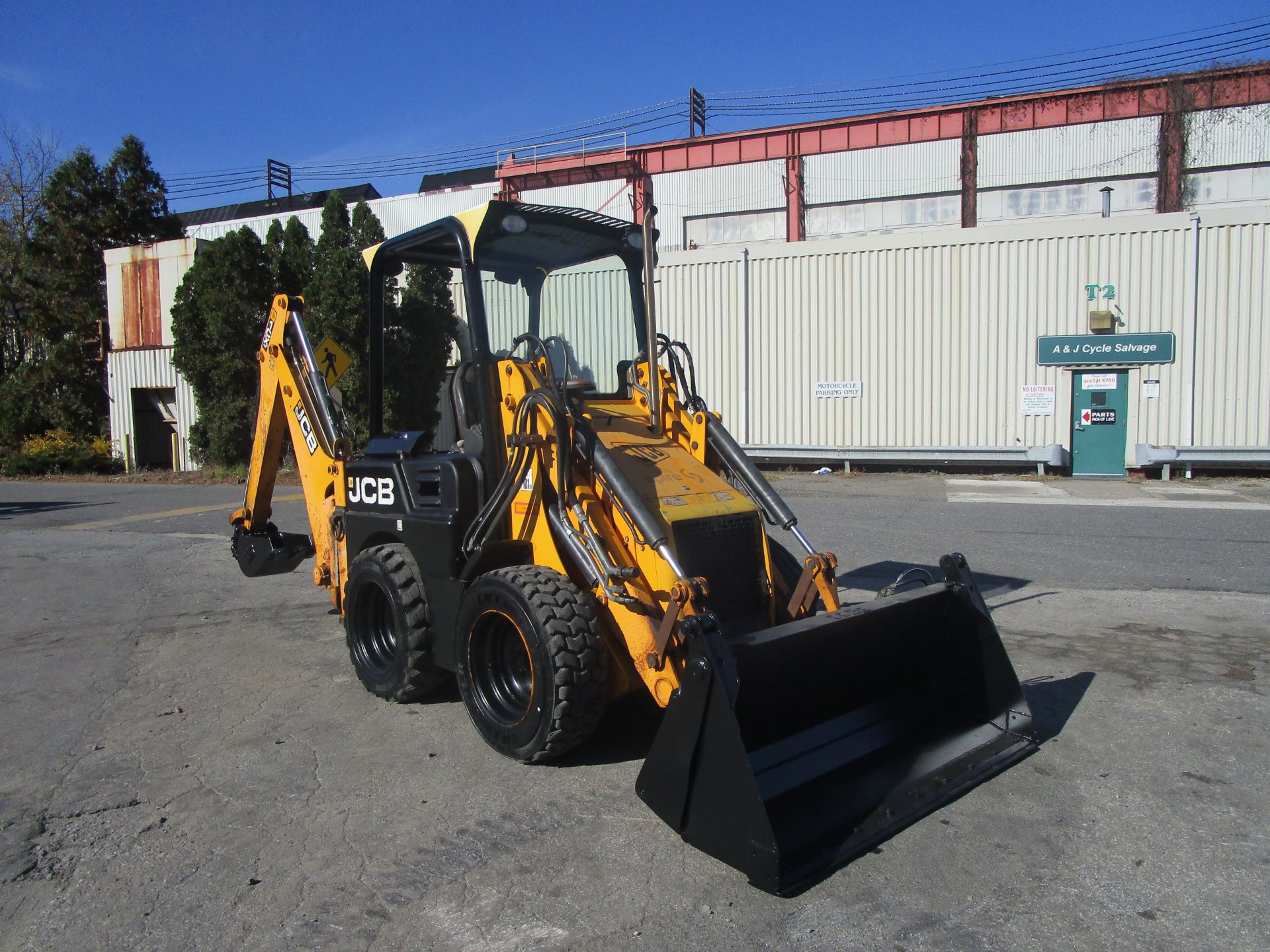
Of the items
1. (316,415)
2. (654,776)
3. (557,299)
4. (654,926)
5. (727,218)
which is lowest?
(654,926)

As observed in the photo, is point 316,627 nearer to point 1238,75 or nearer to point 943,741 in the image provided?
point 943,741

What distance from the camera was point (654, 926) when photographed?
308 cm

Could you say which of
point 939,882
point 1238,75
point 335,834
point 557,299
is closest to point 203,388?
point 557,299

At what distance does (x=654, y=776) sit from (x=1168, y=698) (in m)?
3.40

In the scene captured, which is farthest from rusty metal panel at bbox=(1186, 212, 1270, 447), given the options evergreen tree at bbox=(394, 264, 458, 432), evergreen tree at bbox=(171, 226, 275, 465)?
evergreen tree at bbox=(171, 226, 275, 465)

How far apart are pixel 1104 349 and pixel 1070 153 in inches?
452

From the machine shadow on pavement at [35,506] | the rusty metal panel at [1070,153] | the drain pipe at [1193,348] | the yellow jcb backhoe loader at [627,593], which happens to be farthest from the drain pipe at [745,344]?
the yellow jcb backhoe loader at [627,593]

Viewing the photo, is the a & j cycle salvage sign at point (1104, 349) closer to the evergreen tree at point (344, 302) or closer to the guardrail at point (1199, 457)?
the guardrail at point (1199, 457)

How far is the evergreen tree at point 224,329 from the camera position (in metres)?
21.6

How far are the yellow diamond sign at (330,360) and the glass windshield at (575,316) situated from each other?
1993mm

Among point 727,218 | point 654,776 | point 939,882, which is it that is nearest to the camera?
point 939,882

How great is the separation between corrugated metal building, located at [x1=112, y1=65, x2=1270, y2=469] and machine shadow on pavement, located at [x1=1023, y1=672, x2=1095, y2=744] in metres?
13.2

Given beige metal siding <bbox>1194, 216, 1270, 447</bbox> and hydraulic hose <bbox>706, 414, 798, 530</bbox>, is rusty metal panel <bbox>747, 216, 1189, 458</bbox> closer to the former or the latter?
beige metal siding <bbox>1194, 216, 1270, 447</bbox>

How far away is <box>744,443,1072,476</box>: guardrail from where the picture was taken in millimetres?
17766
